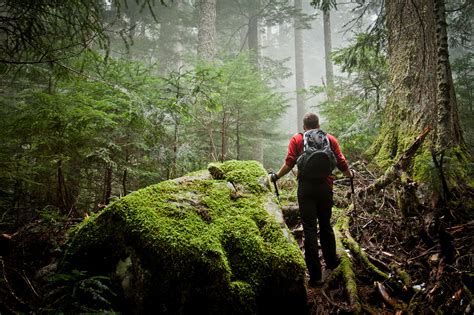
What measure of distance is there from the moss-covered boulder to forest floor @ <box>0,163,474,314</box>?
0.52 metres

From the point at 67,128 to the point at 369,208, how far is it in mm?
5182

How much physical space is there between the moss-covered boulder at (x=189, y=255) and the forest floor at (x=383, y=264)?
519mm

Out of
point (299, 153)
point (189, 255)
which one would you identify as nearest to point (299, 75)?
point (299, 153)

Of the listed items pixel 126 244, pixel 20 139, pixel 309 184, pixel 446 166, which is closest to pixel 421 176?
pixel 446 166

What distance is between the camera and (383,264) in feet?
11.9

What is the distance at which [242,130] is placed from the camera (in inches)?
418

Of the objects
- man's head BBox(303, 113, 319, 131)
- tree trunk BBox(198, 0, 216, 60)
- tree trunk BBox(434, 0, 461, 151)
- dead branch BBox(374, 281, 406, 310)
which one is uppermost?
tree trunk BBox(198, 0, 216, 60)

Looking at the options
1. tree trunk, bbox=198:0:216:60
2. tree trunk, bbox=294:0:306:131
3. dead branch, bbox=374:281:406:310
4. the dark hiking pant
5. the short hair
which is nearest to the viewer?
dead branch, bbox=374:281:406:310

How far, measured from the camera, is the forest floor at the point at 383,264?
8.69 ft

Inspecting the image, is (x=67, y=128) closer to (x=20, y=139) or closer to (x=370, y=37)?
(x=20, y=139)

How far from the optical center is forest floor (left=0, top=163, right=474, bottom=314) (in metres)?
2.65

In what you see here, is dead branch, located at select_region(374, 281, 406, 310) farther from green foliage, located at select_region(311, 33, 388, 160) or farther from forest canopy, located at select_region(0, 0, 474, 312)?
green foliage, located at select_region(311, 33, 388, 160)

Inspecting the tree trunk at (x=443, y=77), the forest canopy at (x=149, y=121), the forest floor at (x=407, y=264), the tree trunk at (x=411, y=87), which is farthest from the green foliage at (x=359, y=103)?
the tree trunk at (x=443, y=77)

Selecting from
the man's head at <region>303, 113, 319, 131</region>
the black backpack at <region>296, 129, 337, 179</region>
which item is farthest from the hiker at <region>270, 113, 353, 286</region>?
the man's head at <region>303, 113, 319, 131</region>
